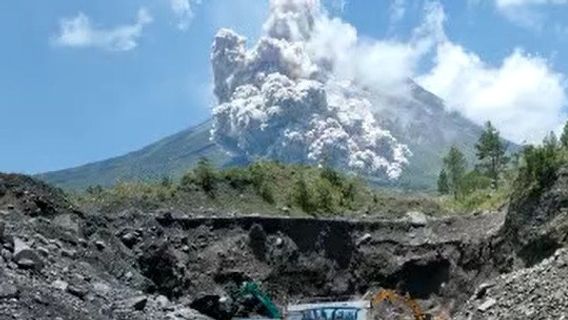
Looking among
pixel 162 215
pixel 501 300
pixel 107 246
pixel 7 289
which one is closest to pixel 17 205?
pixel 107 246

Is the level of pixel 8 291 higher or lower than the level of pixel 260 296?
higher

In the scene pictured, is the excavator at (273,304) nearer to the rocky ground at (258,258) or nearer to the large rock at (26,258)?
the rocky ground at (258,258)

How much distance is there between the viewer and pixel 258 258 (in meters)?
43.5

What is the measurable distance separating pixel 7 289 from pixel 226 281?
65.5 ft

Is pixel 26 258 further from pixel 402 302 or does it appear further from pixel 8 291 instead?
pixel 402 302

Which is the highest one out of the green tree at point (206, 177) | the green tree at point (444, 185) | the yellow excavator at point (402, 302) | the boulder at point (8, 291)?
the green tree at point (444, 185)

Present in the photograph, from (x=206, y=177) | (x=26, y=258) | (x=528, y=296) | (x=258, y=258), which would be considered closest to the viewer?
(x=26, y=258)

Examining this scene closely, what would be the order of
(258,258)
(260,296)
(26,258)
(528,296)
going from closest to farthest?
(26,258), (528,296), (260,296), (258,258)

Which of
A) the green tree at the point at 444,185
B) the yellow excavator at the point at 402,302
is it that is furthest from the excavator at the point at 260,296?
the green tree at the point at 444,185

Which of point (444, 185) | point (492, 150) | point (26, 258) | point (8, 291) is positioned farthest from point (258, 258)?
point (444, 185)

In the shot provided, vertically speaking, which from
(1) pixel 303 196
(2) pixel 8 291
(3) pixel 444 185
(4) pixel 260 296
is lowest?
(4) pixel 260 296

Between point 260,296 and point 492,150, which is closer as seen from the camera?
point 260,296

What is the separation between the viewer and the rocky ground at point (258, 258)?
26.9m

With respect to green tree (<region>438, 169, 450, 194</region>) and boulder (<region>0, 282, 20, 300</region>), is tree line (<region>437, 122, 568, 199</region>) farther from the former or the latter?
boulder (<region>0, 282, 20, 300</region>)
